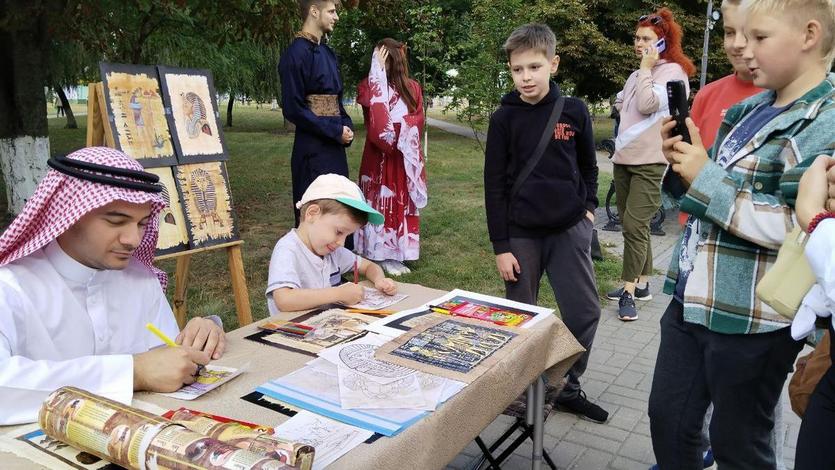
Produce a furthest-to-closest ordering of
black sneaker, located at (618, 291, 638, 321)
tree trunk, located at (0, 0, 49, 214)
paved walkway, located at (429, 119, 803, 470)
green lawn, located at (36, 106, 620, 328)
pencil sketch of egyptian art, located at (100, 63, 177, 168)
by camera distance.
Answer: tree trunk, located at (0, 0, 49, 214) < green lawn, located at (36, 106, 620, 328) < black sneaker, located at (618, 291, 638, 321) < pencil sketch of egyptian art, located at (100, 63, 177, 168) < paved walkway, located at (429, 119, 803, 470)

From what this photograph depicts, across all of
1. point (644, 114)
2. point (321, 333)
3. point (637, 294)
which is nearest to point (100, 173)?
point (321, 333)

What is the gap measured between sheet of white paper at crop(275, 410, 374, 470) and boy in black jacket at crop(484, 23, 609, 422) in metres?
1.74

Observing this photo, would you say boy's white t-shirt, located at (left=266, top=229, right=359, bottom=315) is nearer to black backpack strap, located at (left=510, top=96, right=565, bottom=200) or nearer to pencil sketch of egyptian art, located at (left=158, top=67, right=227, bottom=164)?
black backpack strap, located at (left=510, top=96, right=565, bottom=200)

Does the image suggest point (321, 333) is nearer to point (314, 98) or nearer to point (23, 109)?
point (314, 98)

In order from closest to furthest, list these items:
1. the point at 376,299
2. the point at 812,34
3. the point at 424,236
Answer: the point at 812,34, the point at 376,299, the point at 424,236

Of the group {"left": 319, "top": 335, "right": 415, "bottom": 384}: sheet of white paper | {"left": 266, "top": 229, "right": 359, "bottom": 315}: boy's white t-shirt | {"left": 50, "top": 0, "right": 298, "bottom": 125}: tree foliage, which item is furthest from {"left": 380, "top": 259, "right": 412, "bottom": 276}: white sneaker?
{"left": 319, "top": 335, "right": 415, "bottom": 384}: sheet of white paper

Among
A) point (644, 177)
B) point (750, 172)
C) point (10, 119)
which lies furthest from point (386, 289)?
point (10, 119)

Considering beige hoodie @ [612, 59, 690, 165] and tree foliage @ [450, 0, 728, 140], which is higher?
tree foliage @ [450, 0, 728, 140]

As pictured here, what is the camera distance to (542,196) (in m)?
2.98

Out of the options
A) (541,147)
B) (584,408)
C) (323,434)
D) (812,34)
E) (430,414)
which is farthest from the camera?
(584,408)

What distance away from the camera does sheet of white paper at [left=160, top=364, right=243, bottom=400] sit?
1561mm

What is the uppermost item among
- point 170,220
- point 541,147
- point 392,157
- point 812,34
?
point 812,34

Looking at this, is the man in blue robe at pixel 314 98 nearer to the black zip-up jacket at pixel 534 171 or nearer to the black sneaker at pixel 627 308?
the black zip-up jacket at pixel 534 171

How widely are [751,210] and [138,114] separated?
2.81 metres
